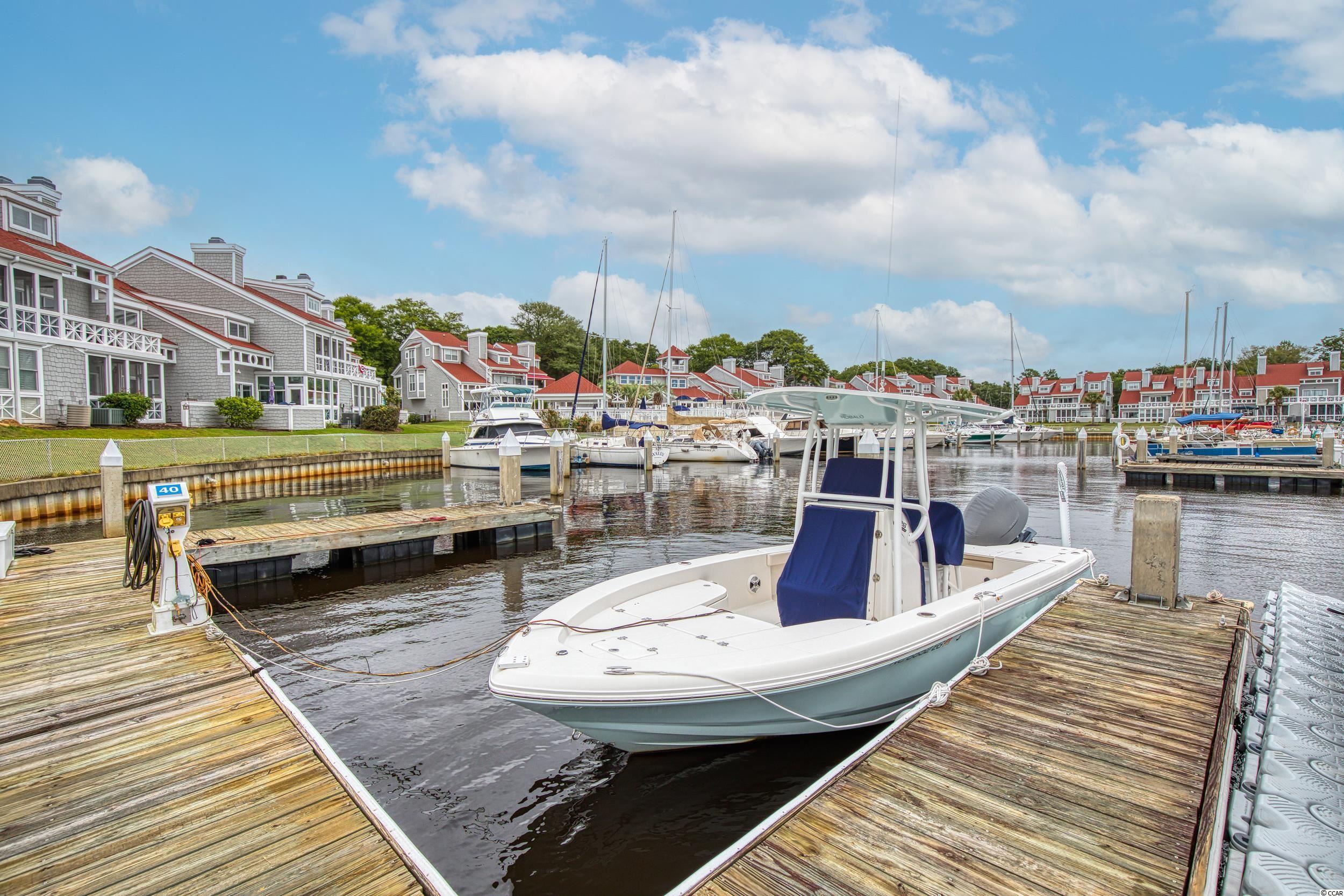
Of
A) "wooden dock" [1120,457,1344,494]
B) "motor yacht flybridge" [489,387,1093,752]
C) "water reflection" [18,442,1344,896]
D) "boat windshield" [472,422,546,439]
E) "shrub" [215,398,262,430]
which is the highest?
"shrub" [215,398,262,430]

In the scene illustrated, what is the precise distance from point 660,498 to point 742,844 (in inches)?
831

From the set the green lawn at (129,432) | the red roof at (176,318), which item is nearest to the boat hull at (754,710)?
the green lawn at (129,432)

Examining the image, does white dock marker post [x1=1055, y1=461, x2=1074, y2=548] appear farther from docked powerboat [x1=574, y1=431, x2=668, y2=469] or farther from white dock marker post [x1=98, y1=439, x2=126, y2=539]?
docked powerboat [x1=574, y1=431, x2=668, y2=469]

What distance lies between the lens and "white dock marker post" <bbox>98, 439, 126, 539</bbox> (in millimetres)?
11094

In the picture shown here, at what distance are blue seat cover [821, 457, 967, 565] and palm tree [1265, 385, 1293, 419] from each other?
306ft

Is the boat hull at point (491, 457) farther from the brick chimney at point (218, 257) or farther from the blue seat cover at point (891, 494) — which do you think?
the blue seat cover at point (891, 494)

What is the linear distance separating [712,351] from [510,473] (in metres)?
86.4

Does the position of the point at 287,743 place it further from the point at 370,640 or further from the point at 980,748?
the point at 370,640

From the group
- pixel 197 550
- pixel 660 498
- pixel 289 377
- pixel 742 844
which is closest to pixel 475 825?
pixel 742 844

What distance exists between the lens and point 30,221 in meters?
27.5

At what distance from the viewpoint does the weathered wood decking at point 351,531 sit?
35.4 ft

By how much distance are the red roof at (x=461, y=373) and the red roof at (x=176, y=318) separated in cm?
1804

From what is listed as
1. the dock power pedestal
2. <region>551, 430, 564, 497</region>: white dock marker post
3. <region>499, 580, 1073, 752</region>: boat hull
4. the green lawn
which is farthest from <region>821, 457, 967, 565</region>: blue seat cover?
the green lawn

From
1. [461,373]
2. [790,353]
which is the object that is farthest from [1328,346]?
[461,373]
